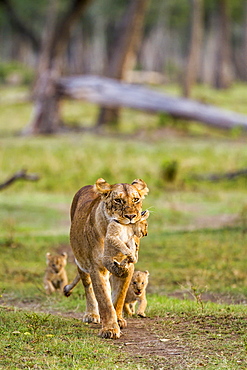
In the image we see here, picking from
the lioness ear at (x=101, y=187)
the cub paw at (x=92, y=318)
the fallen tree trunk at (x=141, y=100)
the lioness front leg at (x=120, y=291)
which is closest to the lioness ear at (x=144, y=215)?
the lioness ear at (x=101, y=187)

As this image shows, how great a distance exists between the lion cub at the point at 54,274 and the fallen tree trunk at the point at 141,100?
50.8ft

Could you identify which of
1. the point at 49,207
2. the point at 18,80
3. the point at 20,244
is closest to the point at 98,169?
the point at 49,207

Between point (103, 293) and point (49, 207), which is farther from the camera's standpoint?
point (49, 207)

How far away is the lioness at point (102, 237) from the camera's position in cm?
593

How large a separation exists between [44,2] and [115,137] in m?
33.5

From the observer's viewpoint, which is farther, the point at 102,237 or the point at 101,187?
the point at 102,237

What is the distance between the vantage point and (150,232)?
15.2m

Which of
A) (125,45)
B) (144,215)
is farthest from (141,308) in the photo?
(125,45)

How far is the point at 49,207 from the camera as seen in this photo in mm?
17453

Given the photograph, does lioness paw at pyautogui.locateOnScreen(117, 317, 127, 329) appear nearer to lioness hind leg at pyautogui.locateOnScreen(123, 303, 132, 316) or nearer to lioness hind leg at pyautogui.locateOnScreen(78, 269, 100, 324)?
lioness hind leg at pyautogui.locateOnScreen(78, 269, 100, 324)

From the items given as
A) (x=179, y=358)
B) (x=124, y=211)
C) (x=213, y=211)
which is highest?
(x=124, y=211)

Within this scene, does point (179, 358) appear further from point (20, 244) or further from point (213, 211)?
point (213, 211)

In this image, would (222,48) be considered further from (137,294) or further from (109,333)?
(109,333)

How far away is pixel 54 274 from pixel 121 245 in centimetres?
399
